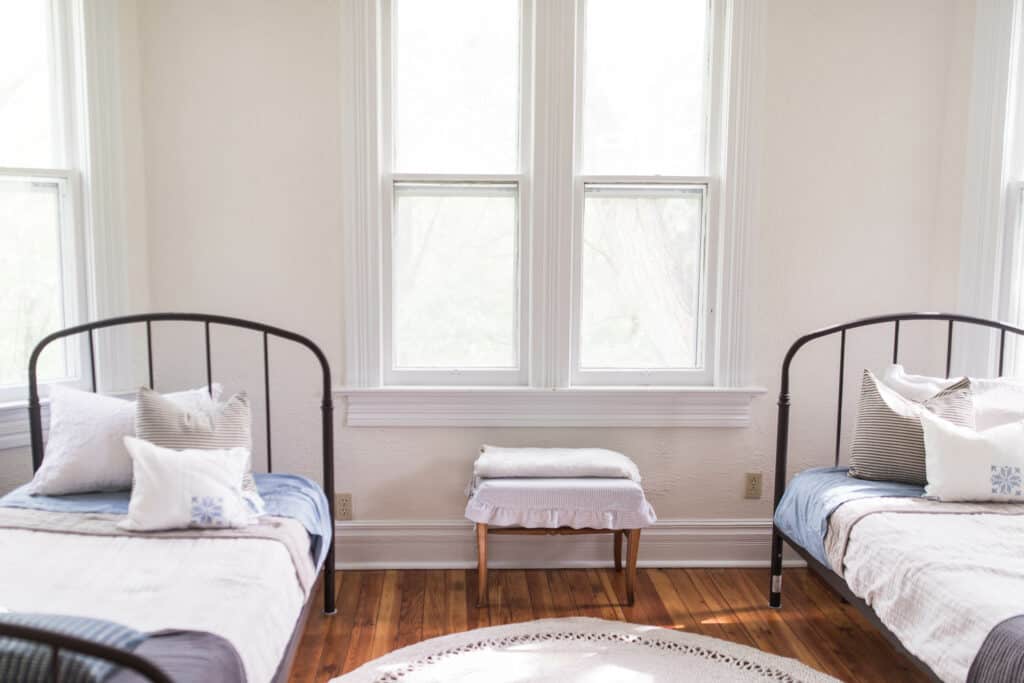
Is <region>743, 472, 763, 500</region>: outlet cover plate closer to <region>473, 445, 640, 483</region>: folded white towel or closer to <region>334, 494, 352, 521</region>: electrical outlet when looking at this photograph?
Result: <region>473, 445, 640, 483</region>: folded white towel

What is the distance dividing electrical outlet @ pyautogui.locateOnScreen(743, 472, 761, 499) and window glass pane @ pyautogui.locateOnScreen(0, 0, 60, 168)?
2833 mm

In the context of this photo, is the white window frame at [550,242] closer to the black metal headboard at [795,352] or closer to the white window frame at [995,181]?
the black metal headboard at [795,352]

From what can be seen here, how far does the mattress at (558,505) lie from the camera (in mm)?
2398

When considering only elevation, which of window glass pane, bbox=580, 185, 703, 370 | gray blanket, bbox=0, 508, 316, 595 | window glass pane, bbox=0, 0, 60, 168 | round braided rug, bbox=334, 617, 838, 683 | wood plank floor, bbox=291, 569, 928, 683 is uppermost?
window glass pane, bbox=0, 0, 60, 168

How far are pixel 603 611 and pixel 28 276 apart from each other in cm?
230

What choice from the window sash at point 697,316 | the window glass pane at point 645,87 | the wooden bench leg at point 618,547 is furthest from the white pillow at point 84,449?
the window glass pane at point 645,87

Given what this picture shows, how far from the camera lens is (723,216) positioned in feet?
9.05

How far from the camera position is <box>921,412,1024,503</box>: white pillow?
207cm

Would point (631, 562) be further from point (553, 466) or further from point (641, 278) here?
point (641, 278)

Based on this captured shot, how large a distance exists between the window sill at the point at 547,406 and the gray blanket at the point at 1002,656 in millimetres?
1439

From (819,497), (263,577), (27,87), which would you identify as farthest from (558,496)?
(27,87)

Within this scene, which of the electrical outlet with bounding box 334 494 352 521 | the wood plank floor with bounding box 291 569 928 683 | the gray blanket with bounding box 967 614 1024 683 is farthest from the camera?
the electrical outlet with bounding box 334 494 352 521

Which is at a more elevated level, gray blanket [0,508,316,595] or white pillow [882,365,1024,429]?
white pillow [882,365,1024,429]

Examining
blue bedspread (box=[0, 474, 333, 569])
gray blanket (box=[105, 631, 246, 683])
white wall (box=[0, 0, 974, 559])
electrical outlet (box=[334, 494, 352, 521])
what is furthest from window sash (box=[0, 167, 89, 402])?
gray blanket (box=[105, 631, 246, 683])
